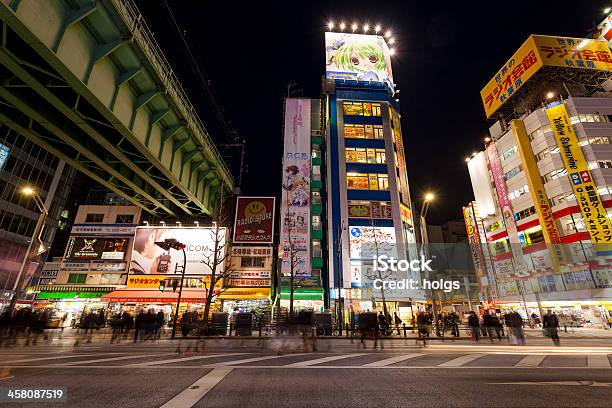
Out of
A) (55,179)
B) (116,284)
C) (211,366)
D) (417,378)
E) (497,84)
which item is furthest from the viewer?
(497,84)

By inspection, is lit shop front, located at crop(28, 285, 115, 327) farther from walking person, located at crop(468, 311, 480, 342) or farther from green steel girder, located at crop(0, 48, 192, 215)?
walking person, located at crop(468, 311, 480, 342)

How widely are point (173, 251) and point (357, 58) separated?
4668cm

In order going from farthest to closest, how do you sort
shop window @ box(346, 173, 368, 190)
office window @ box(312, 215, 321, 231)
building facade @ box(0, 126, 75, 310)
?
shop window @ box(346, 173, 368, 190) < office window @ box(312, 215, 321, 231) < building facade @ box(0, 126, 75, 310)

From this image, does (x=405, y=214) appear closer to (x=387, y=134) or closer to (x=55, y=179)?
(x=387, y=134)

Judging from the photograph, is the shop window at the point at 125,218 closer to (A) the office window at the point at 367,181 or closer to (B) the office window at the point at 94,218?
(B) the office window at the point at 94,218

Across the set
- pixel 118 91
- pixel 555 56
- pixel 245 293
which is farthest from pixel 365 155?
pixel 118 91

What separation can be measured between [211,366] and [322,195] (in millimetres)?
38892

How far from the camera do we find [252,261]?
3391 centimetres

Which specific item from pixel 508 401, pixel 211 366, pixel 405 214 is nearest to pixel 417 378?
pixel 508 401

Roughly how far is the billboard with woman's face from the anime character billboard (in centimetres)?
3668

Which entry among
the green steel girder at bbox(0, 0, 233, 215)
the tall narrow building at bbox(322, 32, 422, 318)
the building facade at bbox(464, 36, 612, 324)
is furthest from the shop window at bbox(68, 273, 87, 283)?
the building facade at bbox(464, 36, 612, 324)

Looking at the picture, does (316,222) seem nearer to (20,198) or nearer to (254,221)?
(254,221)

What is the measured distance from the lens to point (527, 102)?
5044 centimetres

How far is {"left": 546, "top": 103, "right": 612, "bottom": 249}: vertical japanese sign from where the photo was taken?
1348 inches
